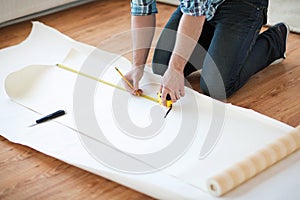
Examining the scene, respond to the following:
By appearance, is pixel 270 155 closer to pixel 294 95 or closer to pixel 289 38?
pixel 294 95

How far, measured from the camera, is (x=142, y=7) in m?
2.00

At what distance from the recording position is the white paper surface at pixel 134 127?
153 cm

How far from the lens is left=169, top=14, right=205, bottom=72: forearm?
1799 mm

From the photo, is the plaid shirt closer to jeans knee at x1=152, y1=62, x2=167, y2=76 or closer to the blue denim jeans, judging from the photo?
the blue denim jeans

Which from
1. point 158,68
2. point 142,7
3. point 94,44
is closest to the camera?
point 142,7

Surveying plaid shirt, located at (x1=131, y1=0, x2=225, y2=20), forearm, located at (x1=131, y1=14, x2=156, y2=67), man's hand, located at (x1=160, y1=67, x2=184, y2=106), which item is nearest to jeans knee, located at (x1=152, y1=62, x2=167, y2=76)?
forearm, located at (x1=131, y1=14, x2=156, y2=67)

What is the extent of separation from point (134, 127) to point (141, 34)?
0.43m

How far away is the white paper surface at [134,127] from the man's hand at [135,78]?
3 centimetres

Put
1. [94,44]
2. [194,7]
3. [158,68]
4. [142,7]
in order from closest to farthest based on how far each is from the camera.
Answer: [194,7] → [142,7] → [158,68] → [94,44]

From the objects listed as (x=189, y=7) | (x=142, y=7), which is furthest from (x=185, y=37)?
(x=142, y=7)

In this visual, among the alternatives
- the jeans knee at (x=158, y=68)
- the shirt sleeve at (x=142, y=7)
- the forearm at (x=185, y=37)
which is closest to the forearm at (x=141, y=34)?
the shirt sleeve at (x=142, y=7)

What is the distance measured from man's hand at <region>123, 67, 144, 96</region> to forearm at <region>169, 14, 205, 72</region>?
0.24 m

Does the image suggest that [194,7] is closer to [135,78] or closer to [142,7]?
[142,7]

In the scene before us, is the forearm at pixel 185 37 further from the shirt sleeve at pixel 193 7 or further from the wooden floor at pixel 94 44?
the wooden floor at pixel 94 44
